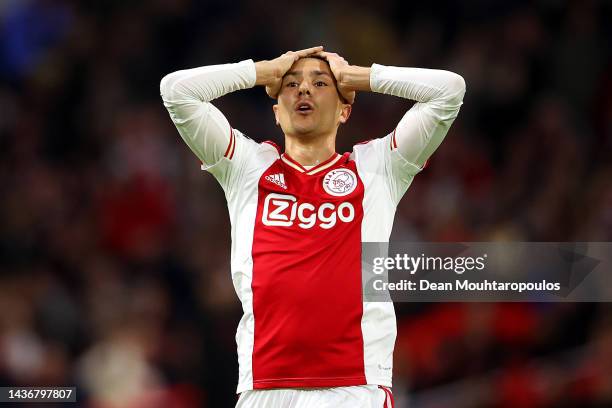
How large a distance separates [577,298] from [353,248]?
2828 millimetres

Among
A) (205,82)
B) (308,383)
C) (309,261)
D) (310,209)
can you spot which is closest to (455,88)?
(310,209)

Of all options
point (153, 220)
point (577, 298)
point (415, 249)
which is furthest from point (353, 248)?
point (153, 220)

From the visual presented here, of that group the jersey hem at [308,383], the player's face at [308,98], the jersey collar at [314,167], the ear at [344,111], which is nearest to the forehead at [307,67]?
the player's face at [308,98]

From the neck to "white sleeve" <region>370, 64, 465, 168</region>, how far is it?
0.33 meters

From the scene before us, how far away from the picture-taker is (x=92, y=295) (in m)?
8.50

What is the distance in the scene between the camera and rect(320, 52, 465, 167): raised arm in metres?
4.88

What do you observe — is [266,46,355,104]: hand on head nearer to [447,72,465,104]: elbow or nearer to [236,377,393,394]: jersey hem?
[447,72,465,104]: elbow

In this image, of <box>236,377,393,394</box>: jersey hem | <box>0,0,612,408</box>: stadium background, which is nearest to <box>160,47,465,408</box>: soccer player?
<box>236,377,393,394</box>: jersey hem

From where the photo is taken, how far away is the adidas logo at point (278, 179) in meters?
4.91

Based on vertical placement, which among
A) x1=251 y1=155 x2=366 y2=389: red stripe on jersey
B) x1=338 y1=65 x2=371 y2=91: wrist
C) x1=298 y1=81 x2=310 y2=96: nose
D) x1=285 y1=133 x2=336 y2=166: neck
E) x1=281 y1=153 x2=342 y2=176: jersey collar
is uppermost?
x1=338 y1=65 x2=371 y2=91: wrist

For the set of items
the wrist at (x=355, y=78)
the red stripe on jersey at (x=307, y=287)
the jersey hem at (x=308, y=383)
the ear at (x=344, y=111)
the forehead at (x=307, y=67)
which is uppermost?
the forehead at (x=307, y=67)

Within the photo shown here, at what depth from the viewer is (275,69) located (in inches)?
197

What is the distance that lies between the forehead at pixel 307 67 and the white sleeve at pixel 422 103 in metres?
0.25

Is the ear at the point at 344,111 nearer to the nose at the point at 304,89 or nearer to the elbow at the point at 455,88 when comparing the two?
the nose at the point at 304,89
